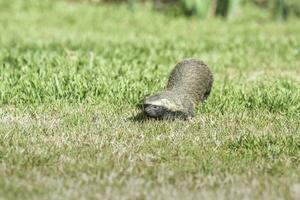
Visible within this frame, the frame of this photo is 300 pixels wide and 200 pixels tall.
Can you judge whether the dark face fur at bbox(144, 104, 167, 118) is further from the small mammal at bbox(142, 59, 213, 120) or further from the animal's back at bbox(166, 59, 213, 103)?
the animal's back at bbox(166, 59, 213, 103)

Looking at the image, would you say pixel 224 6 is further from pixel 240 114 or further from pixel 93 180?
pixel 93 180

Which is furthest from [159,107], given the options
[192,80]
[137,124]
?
[192,80]

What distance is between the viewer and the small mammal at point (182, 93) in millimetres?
6316

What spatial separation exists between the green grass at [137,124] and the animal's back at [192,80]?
7.4 inches

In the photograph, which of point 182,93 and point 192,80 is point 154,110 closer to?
point 182,93

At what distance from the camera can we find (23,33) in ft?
44.2

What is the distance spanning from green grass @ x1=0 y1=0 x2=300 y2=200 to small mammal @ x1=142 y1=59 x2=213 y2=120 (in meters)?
0.14

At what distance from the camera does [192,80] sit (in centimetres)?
730

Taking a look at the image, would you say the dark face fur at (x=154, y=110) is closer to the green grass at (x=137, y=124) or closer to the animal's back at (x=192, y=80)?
the green grass at (x=137, y=124)

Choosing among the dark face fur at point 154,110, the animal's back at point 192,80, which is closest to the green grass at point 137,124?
the dark face fur at point 154,110

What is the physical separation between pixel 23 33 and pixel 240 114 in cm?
755

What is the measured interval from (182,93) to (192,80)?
0.40m

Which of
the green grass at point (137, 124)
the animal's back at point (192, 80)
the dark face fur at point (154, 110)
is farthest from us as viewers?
the animal's back at point (192, 80)

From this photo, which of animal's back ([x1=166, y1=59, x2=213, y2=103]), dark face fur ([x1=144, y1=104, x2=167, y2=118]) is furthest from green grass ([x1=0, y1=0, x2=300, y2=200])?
animal's back ([x1=166, y1=59, x2=213, y2=103])
